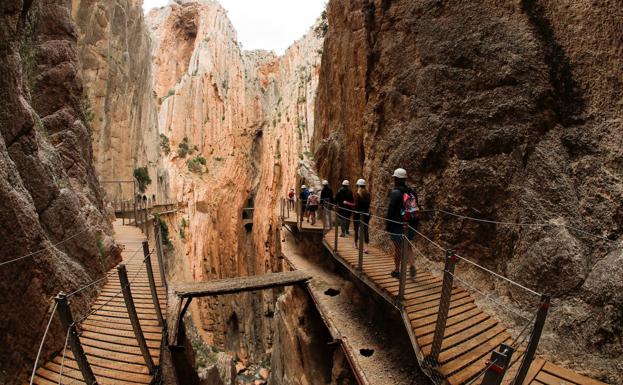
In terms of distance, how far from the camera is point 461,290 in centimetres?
702

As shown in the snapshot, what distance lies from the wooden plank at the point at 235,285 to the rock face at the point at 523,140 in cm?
376

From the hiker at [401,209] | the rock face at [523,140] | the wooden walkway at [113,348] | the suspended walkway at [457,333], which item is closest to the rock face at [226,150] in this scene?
the rock face at [523,140]

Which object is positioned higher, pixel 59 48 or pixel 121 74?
pixel 121 74

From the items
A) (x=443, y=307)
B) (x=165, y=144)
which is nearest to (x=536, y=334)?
(x=443, y=307)

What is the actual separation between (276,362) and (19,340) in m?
11.1

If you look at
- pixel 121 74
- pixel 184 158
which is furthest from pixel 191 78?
pixel 121 74

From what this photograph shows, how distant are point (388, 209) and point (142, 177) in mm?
22659

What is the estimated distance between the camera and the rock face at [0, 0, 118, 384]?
4.38 meters

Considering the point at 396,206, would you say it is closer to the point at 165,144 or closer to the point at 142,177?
the point at 142,177

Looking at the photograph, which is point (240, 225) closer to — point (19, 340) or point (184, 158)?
point (184, 158)

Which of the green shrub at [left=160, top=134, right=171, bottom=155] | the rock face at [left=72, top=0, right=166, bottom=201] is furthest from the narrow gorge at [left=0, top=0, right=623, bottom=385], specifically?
the green shrub at [left=160, top=134, right=171, bottom=155]

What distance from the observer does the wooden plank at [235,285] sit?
904 centimetres

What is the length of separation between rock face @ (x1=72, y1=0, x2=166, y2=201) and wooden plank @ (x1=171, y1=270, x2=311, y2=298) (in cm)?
1128

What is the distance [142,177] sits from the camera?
2412 centimetres
